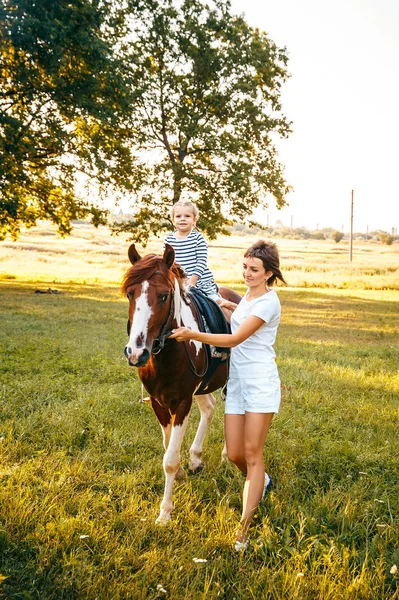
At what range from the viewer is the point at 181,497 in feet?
12.6

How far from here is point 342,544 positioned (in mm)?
3170

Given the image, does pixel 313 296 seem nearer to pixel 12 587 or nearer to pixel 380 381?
pixel 380 381

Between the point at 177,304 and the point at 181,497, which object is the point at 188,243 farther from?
the point at 181,497

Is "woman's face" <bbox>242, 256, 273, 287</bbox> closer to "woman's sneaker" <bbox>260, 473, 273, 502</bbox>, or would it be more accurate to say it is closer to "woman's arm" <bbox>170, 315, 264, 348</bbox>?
"woman's arm" <bbox>170, 315, 264, 348</bbox>

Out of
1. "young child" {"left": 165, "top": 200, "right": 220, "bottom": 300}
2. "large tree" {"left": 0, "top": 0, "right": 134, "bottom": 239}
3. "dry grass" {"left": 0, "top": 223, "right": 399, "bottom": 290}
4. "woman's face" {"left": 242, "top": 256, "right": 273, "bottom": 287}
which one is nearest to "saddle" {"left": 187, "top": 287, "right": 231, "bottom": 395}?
"young child" {"left": 165, "top": 200, "right": 220, "bottom": 300}

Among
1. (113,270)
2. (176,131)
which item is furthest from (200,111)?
(113,270)

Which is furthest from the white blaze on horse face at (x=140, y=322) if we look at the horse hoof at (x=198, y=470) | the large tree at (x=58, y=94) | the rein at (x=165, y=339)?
the large tree at (x=58, y=94)

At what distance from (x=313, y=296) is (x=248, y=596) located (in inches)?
861

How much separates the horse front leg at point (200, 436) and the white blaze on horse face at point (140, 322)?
208 centimetres

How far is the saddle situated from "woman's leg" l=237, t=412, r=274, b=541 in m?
1.00

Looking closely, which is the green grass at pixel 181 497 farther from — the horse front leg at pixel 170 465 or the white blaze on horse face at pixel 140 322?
the white blaze on horse face at pixel 140 322

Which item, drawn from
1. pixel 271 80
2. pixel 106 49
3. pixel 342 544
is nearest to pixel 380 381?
pixel 342 544

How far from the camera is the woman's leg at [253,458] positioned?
3.30 m

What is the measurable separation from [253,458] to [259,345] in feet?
2.86
